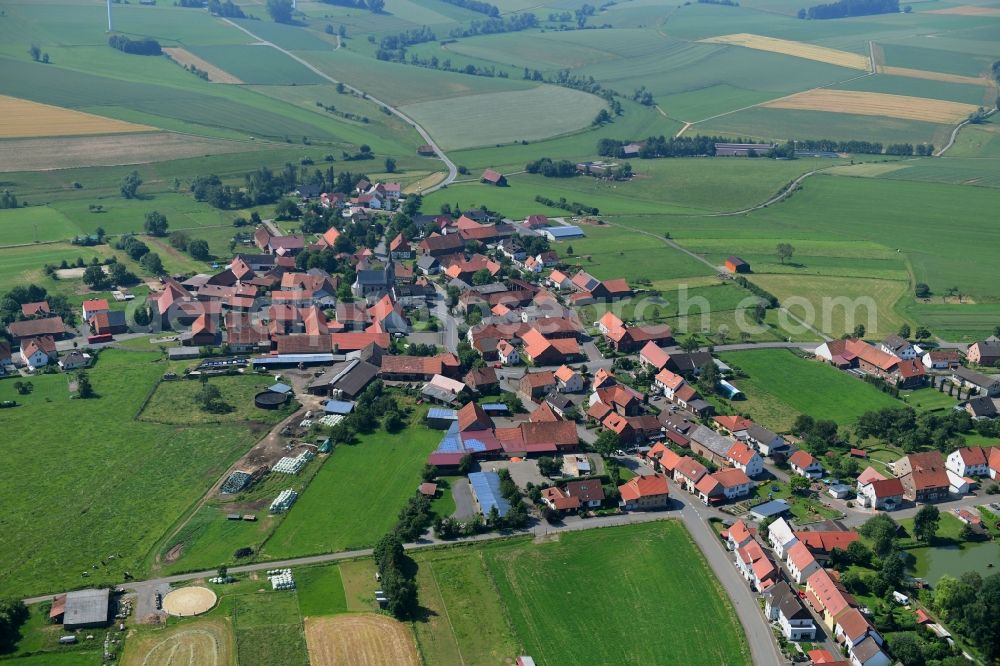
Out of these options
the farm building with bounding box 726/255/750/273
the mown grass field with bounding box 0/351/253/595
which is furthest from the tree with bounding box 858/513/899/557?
the farm building with bounding box 726/255/750/273

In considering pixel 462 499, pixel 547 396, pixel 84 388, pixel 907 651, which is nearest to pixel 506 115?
pixel 547 396

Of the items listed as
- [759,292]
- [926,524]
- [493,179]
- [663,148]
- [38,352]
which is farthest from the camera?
[663,148]

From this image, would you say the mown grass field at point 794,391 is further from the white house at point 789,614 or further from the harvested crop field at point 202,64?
the harvested crop field at point 202,64

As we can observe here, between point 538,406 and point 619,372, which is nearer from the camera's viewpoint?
point 538,406

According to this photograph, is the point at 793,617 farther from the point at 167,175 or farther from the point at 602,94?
the point at 602,94

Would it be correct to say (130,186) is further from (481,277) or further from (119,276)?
(481,277)

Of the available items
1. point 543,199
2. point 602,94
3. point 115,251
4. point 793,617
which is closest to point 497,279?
point 543,199

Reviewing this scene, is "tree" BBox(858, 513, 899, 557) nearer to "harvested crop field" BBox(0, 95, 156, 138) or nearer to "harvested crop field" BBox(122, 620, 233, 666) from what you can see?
"harvested crop field" BBox(122, 620, 233, 666)
